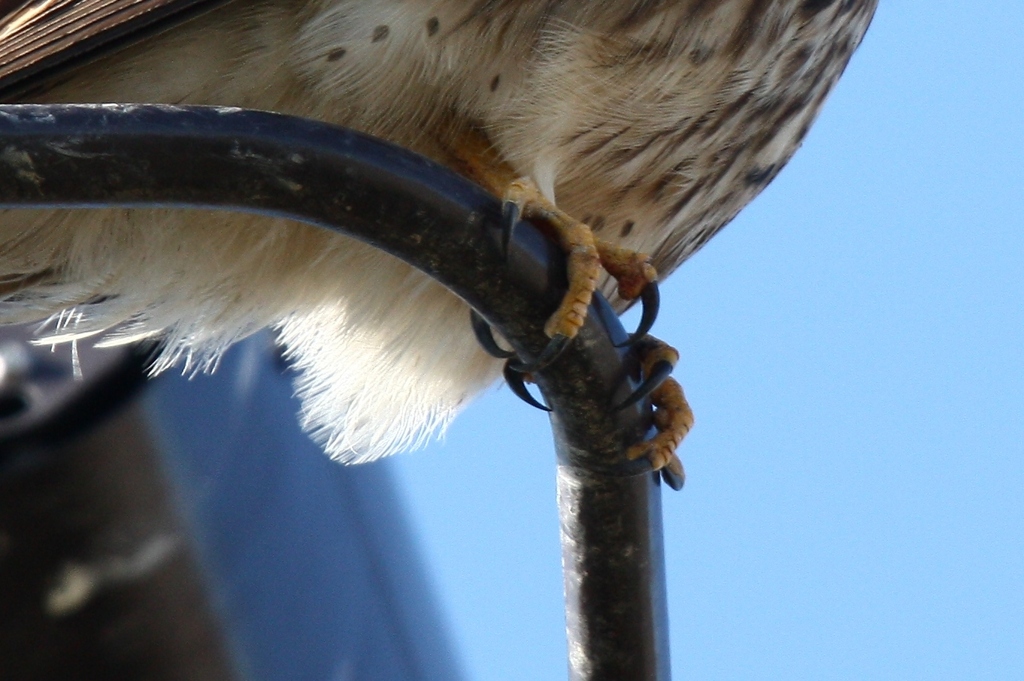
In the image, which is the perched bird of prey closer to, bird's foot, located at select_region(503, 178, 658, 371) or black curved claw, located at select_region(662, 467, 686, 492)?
bird's foot, located at select_region(503, 178, 658, 371)

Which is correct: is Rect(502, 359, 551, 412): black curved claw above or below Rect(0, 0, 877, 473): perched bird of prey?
below

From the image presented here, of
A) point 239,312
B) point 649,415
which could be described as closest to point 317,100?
point 239,312

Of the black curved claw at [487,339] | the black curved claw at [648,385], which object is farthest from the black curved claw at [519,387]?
the black curved claw at [648,385]

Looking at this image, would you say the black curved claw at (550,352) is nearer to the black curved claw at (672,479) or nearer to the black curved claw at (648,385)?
the black curved claw at (648,385)

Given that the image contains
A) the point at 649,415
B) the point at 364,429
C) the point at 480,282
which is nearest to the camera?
the point at 480,282

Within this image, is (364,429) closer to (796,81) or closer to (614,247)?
(614,247)

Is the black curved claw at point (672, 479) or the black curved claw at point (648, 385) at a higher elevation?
the black curved claw at point (648, 385)

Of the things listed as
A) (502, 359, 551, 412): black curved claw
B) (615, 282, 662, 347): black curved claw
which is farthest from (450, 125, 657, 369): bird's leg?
(502, 359, 551, 412): black curved claw
